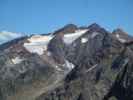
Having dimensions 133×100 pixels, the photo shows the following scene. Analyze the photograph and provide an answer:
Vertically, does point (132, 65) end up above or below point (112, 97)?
above

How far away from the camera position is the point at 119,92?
167625mm

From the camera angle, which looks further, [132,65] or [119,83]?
[119,83]

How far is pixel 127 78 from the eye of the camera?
164750mm

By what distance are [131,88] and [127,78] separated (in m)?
5.96

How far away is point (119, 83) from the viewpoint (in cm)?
17450

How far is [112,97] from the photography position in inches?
6319

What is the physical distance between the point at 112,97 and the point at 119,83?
15.2 meters

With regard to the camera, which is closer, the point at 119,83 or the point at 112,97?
the point at 112,97

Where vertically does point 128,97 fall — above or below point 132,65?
below

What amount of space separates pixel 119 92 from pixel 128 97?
394 centimetres

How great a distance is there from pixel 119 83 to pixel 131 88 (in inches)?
288

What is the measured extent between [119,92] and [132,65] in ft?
42.3

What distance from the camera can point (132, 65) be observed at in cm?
16162
